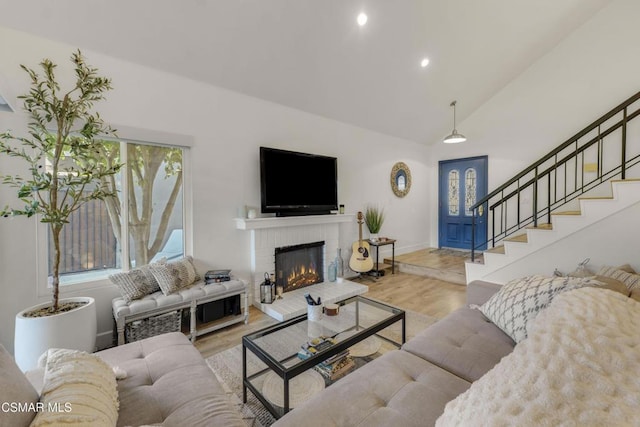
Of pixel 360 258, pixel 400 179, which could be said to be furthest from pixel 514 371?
pixel 400 179

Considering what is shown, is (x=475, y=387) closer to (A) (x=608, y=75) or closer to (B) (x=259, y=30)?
(B) (x=259, y=30)

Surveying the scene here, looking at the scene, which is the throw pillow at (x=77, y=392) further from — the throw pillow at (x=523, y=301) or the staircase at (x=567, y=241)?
the staircase at (x=567, y=241)

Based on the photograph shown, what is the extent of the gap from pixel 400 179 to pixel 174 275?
437 cm

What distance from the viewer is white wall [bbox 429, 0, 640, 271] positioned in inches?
156

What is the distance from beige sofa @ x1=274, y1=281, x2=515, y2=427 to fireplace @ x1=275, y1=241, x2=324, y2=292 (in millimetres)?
2241

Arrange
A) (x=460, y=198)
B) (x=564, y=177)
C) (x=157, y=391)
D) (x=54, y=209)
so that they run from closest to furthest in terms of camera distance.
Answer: (x=157, y=391) < (x=54, y=209) < (x=564, y=177) < (x=460, y=198)

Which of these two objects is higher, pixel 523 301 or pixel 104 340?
pixel 523 301

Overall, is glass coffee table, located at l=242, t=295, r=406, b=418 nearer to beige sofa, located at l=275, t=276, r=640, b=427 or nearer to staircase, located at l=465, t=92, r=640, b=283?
beige sofa, located at l=275, t=276, r=640, b=427

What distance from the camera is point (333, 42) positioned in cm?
296

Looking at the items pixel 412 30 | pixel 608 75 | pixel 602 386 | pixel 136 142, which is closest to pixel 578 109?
pixel 608 75

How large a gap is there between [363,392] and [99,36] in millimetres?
3263

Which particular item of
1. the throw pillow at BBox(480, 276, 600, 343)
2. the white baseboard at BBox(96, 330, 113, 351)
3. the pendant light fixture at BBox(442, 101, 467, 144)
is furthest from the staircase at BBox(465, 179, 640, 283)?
the white baseboard at BBox(96, 330, 113, 351)

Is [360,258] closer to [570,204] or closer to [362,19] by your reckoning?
[362,19]

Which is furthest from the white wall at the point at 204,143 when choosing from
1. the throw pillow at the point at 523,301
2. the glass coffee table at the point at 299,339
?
the throw pillow at the point at 523,301
